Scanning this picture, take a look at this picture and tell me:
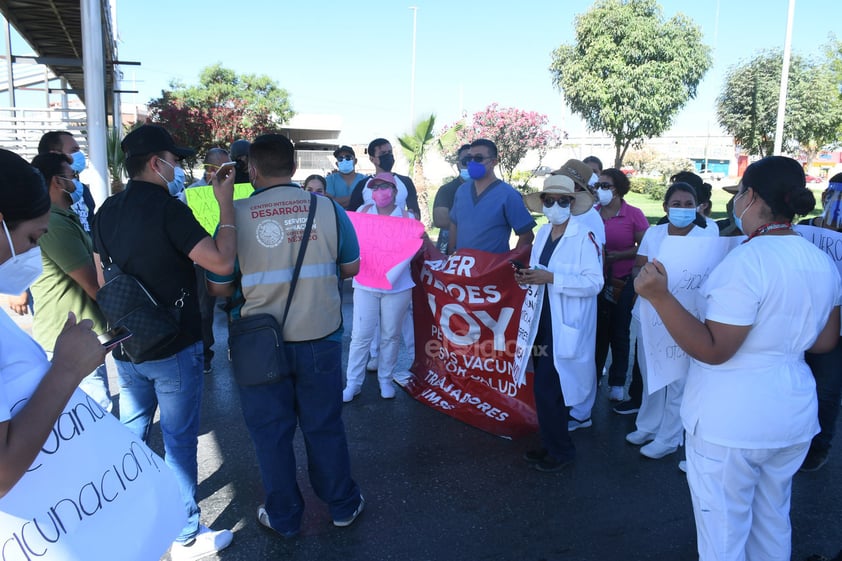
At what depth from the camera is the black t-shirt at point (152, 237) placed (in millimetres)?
2691

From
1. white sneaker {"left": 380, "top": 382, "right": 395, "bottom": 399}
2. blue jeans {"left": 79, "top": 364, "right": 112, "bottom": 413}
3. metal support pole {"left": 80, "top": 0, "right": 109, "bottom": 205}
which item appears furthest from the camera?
metal support pole {"left": 80, "top": 0, "right": 109, "bottom": 205}

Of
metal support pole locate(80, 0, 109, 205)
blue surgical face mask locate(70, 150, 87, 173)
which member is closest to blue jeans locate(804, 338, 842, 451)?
blue surgical face mask locate(70, 150, 87, 173)

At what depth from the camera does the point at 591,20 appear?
19.4 m

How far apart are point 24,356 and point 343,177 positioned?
562cm

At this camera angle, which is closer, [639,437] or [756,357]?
[756,357]

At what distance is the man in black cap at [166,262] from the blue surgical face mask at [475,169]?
8.02 feet

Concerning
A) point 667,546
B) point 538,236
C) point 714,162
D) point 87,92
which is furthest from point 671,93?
point 714,162

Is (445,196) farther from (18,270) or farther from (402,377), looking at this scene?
(18,270)

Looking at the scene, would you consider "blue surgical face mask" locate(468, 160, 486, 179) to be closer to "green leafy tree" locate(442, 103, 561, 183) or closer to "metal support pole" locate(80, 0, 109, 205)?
"metal support pole" locate(80, 0, 109, 205)

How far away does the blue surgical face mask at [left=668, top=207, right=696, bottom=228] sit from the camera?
4.03m

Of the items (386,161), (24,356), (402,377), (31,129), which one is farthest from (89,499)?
(31,129)

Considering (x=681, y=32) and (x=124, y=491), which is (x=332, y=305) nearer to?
(x=124, y=491)

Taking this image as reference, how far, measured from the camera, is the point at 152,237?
2.69 m

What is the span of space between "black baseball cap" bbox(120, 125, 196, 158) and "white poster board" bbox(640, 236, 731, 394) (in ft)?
7.93
